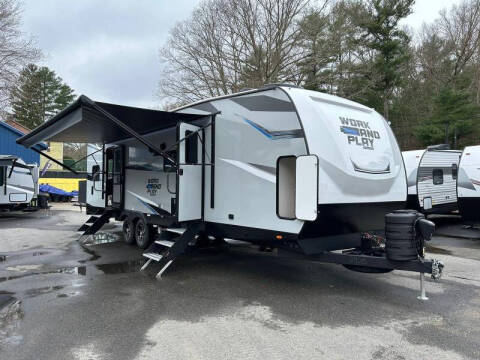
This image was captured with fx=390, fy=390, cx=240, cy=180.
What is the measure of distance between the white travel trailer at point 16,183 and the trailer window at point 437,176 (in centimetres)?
1496

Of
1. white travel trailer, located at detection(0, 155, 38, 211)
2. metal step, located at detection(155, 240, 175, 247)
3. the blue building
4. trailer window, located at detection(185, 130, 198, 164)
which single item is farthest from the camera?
the blue building

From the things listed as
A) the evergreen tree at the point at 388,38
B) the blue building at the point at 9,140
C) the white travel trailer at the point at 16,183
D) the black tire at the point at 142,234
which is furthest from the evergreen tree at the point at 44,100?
the black tire at the point at 142,234

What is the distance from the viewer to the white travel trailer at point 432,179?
480 inches

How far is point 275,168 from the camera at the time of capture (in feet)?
18.2

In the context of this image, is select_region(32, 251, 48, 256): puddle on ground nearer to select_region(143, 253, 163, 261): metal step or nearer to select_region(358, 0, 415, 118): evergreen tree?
select_region(143, 253, 163, 261): metal step

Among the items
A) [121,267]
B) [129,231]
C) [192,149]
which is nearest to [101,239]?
[129,231]

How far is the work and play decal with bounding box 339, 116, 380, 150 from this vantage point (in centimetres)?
554

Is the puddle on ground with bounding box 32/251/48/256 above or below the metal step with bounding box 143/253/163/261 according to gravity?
below

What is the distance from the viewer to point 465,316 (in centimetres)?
463

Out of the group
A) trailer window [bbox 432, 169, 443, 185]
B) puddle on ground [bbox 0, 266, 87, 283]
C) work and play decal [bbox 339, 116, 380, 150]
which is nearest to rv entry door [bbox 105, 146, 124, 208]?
puddle on ground [bbox 0, 266, 87, 283]

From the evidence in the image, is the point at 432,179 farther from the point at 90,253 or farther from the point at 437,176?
the point at 90,253

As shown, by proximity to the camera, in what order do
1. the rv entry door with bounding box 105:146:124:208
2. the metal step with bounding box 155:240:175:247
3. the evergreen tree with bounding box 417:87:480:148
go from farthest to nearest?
1. the evergreen tree with bounding box 417:87:480:148
2. the rv entry door with bounding box 105:146:124:208
3. the metal step with bounding box 155:240:175:247

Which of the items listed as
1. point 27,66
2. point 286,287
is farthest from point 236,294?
point 27,66

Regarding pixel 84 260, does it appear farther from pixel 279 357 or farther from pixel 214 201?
pixel 279 357
